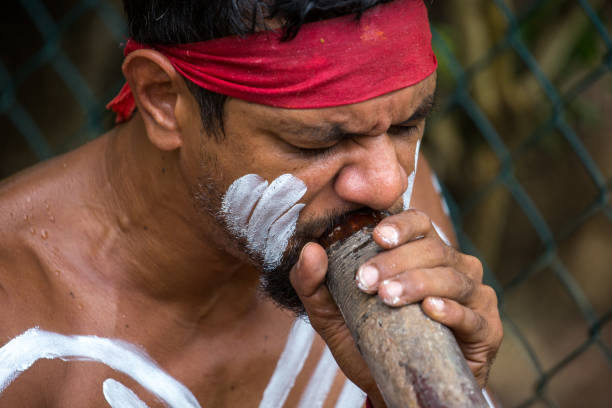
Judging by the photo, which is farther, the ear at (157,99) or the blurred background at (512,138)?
the blurred background at (512,138)

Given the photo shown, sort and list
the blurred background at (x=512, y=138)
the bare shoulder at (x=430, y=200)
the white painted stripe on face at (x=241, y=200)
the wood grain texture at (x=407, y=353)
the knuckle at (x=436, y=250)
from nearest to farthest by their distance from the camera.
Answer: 1. the wood grain texture at (x=407, y=353)
2. the knuckle at (x=436, y=250)
3. the white painted stripe on face at (x=241, y=200)
4. the bare shoulder at (x=430, y=200)
5. the blurred background at (x=512, y=138)

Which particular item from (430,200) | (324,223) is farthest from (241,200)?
(430,200)

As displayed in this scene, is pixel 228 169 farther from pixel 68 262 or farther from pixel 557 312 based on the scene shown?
pixel 557 312

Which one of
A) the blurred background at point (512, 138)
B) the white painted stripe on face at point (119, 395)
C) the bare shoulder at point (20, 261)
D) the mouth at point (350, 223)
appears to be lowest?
the blurred background at point (512, 138)

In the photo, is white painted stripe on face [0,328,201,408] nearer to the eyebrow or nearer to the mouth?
the mouth

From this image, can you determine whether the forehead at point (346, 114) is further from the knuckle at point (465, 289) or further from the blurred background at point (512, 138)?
the blurred background at point (512, 138)

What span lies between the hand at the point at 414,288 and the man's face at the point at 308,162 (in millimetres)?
138

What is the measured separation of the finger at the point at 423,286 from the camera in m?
1.34

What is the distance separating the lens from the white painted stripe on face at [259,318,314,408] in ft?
6.70

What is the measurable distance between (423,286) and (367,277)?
0.34 feet

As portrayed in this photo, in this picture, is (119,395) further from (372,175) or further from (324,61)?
(324,61)

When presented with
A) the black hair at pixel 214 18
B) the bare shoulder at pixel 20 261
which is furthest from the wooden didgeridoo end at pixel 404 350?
the bare shoulder at pixel 20 261

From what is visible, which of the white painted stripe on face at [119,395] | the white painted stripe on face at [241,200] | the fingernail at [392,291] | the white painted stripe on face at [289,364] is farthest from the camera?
the white painted stripe on face at [289,364]

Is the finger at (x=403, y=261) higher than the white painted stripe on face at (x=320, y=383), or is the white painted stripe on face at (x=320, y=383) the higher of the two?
the finger at (x=403, y=261)
